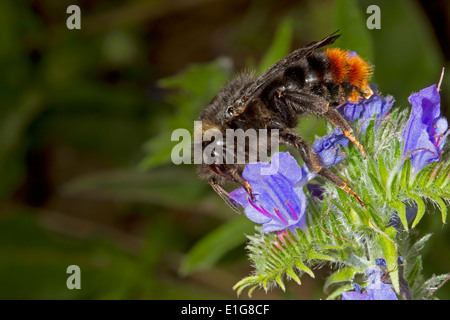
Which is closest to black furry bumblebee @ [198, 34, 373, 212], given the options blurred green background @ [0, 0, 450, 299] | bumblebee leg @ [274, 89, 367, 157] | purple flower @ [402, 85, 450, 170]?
bumblebee leg @ [274, 89, 367, 157]

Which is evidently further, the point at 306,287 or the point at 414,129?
the point at 306,287

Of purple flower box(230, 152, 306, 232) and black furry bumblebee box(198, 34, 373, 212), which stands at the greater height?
black furry bumblebee box(198, 34, 373, 212)

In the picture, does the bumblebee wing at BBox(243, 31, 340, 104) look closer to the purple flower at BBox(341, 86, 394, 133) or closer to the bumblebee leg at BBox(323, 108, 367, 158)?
the bumblebee leg at BBox(323, 108, 367, 158)

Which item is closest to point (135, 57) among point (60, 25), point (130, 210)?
point (60, 25)

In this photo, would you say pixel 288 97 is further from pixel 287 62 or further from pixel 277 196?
pixel 277 196

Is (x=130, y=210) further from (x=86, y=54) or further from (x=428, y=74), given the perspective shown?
(x=428, y=74)

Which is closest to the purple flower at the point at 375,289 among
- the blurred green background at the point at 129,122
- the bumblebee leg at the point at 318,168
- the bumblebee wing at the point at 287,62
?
the bumblebee leg at the point at 318,168

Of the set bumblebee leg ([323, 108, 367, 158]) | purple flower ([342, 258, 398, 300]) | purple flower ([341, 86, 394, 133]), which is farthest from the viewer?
purple flower ([341, 86, 394, 133])

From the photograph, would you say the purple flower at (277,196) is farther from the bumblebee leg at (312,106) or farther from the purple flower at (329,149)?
the bumblebee leg at (312,106)
